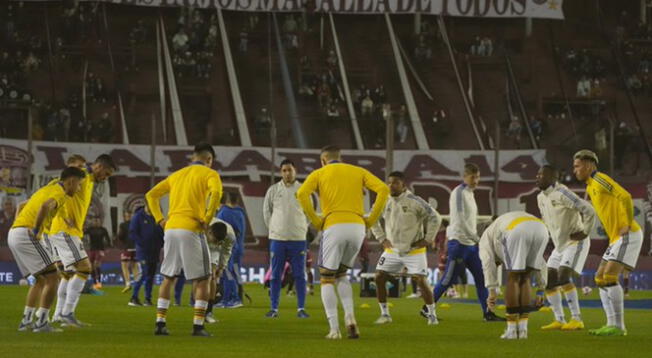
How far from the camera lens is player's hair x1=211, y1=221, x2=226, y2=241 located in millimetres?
18609

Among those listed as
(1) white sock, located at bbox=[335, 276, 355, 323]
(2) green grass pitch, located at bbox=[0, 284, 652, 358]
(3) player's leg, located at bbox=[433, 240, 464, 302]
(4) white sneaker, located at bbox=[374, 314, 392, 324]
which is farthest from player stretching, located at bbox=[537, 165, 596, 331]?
(1) white sock, located at bbox=[335, 276, 355, 323]

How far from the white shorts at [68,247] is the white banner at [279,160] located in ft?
67.3

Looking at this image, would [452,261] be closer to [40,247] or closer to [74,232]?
[74,232]

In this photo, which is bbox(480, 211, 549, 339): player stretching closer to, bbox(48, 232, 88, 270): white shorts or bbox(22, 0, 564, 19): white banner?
bbox(48, 232, 88, 270): white shorts

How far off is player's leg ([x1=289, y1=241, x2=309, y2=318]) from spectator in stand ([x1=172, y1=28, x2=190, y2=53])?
3155 centimetres

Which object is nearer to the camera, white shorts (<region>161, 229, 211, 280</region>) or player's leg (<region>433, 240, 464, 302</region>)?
white shorts (<region>161, 229, 211, 280</region>)

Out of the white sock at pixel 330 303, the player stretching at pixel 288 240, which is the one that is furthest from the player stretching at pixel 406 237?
the white sock at pixel 330 303

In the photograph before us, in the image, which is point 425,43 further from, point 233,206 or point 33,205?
point 33,205

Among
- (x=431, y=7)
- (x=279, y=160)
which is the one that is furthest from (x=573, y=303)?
(x=431, y=7)

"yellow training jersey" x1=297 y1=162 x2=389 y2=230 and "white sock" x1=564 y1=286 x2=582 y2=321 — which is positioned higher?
"yellow training jersey" x1=297 y1=162 x2=389 y2=230

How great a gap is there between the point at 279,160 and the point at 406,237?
69.6ft

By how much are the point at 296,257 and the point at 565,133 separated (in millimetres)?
29374

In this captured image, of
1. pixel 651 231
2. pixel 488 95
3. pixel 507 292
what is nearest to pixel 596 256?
pixel 651 231

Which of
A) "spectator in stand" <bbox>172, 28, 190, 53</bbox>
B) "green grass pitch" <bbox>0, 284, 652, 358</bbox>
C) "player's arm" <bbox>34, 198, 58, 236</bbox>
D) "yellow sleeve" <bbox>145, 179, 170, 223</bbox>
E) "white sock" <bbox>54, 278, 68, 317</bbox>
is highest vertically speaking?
"spectator in stand" <bbox>172, 28, 190, 53</bbox>
